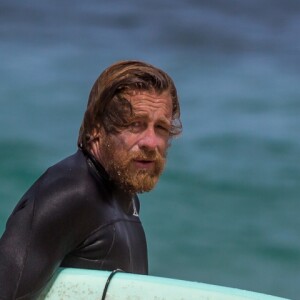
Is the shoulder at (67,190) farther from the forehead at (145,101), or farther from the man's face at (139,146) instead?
the forehead at (145,101)

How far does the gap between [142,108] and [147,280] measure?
0.40 m

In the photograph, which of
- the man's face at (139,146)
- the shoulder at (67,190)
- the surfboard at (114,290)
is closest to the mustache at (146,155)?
the man's face at (139,146)

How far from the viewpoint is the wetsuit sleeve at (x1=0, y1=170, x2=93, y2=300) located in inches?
85.7

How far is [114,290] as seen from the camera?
2.31 metres

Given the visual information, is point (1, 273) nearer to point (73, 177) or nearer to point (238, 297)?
point (73, 177)

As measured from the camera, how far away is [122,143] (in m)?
2.37

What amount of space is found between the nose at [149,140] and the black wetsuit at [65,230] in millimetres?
123

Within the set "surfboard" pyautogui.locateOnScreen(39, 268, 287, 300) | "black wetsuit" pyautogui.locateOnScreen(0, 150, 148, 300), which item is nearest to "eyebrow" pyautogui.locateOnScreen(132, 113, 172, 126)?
"black wetsuit" pyautogui.locateOnScreen(0, 150, 148, 300)

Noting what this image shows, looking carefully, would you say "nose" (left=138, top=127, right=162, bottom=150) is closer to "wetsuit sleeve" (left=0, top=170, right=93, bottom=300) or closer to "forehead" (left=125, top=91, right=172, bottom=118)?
"forehead" (left=125, top=91, right=172, bottom=118)

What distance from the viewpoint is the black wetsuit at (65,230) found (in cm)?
218

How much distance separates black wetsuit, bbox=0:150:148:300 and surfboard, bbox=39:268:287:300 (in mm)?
51

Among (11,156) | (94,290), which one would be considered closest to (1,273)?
(94,290)

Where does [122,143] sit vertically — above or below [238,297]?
above

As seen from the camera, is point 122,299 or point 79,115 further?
point 79,115
